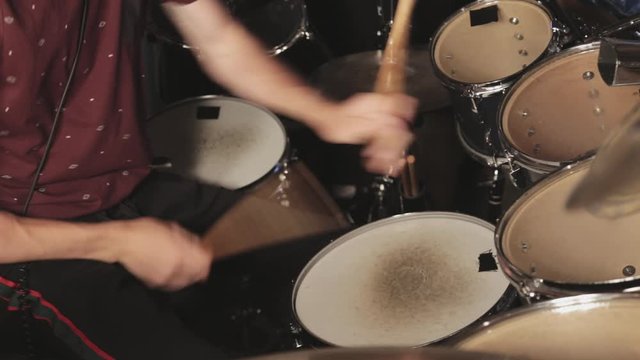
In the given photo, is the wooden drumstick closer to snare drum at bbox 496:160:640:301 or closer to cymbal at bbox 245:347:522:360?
snare drum at bbox 496:160:640:301

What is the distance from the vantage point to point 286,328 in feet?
7.50

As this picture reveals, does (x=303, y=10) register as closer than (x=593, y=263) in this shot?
No

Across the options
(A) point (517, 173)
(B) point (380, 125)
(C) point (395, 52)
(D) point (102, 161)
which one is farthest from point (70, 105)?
(A) point (517, 173)

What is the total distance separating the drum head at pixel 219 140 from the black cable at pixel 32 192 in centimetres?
55

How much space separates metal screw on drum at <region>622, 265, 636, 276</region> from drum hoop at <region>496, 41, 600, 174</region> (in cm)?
30

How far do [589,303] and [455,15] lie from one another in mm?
1245

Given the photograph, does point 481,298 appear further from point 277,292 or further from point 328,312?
point 277,292

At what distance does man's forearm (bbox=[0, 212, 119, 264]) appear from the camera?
5.01ft

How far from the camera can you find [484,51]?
2.43 m

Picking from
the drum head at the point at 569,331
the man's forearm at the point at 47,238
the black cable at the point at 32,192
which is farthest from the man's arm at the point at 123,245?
the drum head at the point at 569,331

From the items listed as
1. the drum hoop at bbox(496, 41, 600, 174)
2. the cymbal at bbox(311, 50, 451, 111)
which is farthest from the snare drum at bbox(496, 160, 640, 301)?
the cymbal at bbox(311, 50, 451, 111)

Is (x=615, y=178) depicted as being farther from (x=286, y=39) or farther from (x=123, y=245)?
(x=286, y=39)

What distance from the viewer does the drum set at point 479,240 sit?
1.42 m

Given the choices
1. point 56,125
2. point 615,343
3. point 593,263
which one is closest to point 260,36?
point 56,125
